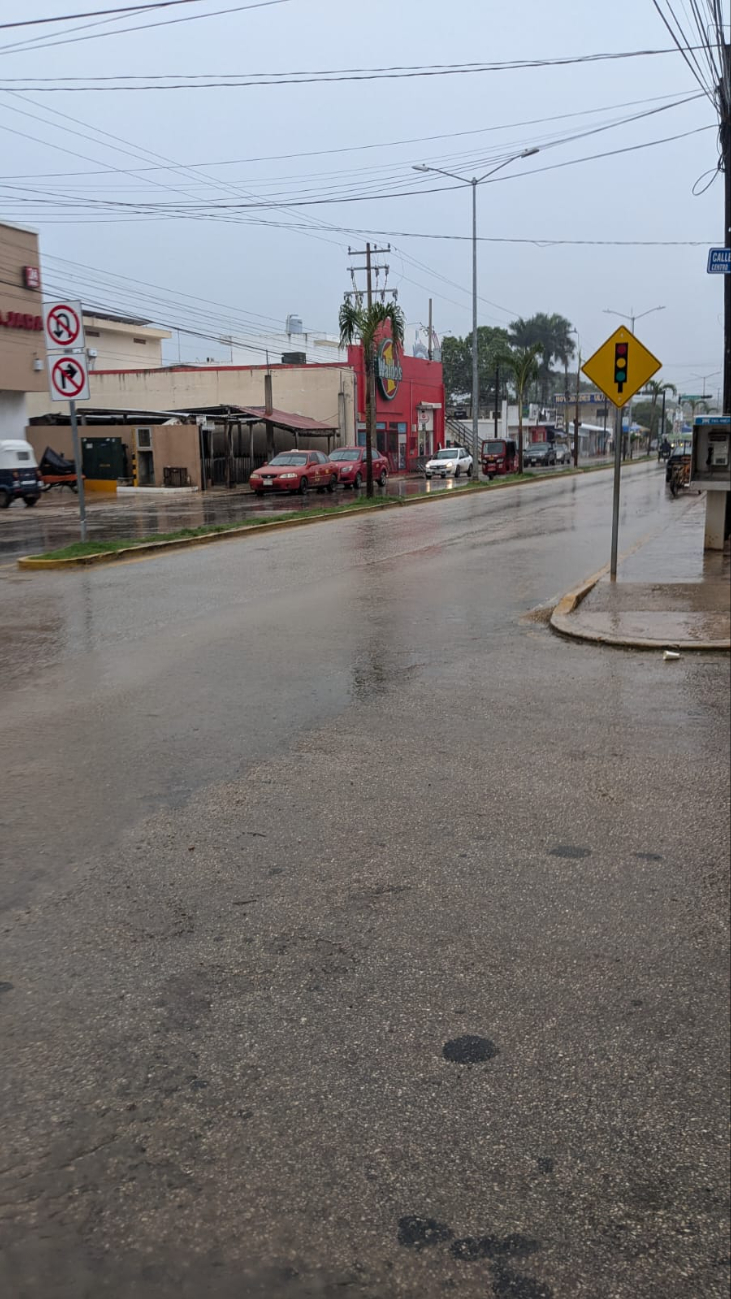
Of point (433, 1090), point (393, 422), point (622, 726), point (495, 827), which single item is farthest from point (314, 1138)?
point (393, 422)

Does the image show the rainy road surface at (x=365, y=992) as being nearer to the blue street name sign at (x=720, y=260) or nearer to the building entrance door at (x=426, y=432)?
the blue street name sign at (x=720, y=260)

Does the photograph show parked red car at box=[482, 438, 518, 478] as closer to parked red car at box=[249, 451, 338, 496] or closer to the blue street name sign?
parked red car at box=[249, 451, 338, 496]

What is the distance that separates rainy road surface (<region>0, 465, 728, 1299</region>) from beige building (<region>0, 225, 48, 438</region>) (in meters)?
35.6

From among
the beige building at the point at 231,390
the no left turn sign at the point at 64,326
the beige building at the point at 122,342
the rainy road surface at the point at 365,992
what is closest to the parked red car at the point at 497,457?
the beige building at the point at 231,390

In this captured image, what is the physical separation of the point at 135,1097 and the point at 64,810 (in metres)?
2.58

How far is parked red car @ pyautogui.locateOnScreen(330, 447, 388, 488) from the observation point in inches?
1602

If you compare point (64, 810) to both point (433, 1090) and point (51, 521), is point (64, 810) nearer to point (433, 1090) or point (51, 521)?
point (433, 1090)

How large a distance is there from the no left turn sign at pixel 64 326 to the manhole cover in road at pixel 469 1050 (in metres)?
14.7

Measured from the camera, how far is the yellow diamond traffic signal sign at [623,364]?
12234mm

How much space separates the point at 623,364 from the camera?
12.3 metres

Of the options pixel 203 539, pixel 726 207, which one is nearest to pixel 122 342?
pixel 203 539

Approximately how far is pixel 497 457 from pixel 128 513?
26.4 meters

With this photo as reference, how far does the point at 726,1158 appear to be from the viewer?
2.84m

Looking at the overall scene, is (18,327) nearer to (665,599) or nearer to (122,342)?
(122,342)
